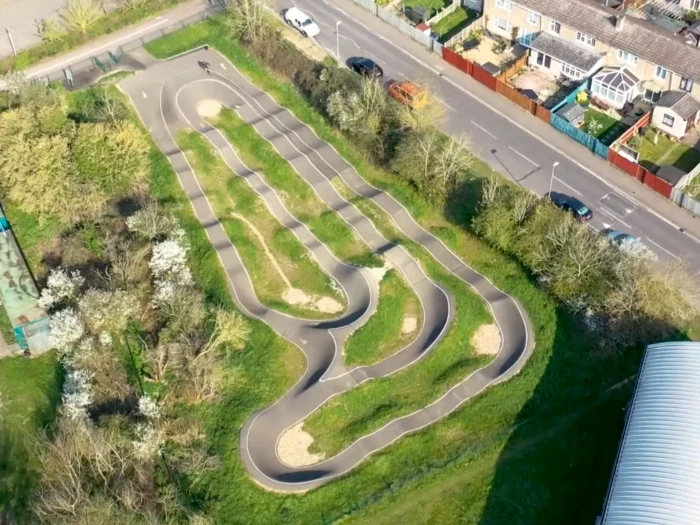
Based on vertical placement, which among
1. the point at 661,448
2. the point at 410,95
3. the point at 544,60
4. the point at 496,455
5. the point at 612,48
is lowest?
the point at 496,455

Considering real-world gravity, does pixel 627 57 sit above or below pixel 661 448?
above

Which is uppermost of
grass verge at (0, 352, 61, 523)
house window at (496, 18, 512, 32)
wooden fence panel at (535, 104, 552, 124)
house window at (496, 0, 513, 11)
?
house window at (496, 0, 513, 11)

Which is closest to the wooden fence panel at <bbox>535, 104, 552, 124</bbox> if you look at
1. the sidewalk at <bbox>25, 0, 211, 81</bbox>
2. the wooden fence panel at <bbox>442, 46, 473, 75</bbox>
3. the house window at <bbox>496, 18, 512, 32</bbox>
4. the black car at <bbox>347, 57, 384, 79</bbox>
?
the wooden fence panel at <bbox>442, 46, 473, 75</bbox>

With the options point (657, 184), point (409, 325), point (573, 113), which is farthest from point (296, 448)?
point (573, 113)

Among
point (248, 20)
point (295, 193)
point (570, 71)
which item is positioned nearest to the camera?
point (295, 193)

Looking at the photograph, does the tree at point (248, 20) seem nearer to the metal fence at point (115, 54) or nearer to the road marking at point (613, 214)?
the metal fence at point (115, 54)

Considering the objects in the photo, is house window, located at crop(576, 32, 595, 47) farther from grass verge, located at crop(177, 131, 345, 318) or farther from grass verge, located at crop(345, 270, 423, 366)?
grass verge, located at crop(177, 131, 345, 318)

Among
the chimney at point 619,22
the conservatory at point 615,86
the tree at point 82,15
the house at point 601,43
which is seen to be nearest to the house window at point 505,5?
the house at point 601,43

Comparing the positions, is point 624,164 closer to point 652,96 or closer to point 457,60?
point 652,96
